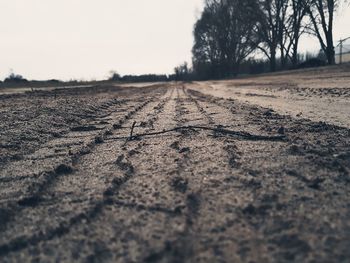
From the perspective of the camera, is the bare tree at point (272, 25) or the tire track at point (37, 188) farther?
the bare tree at point (272, 25)

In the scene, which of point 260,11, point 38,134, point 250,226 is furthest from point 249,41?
point 250,226

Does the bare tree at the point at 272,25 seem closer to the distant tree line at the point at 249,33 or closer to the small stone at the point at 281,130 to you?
the distant tree line at the point at 249,33

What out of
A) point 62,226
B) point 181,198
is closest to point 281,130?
point 181,198

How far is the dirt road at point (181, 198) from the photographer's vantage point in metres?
1.68

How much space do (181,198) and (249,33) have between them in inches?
1461

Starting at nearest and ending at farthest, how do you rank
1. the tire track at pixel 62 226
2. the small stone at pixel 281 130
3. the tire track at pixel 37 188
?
the tire track at pixel 62 226
the tire track at pixel 37 188
the small stone at pixel 281 130

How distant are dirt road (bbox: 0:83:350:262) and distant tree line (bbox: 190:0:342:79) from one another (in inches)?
989

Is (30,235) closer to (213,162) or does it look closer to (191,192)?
(191,192)

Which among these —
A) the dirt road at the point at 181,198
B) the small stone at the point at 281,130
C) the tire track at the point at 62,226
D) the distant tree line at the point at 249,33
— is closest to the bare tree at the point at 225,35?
the distant tree line at the point at 249,33

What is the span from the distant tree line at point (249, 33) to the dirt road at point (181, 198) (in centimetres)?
2513

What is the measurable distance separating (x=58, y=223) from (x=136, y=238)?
0.49 metres

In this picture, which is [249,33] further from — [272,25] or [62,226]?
[62,226]

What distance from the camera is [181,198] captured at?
226 cm

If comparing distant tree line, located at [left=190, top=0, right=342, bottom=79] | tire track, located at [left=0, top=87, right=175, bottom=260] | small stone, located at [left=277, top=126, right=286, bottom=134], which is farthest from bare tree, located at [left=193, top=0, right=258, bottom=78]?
tire track, located at [left=0, top=87, right=175, bottom=260]
